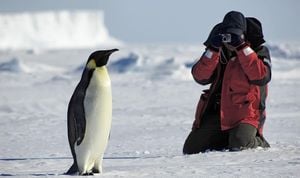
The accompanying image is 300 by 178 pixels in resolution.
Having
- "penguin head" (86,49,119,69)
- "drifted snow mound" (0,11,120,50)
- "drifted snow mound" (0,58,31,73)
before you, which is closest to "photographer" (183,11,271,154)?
"penguin head" (86,49,119,69)

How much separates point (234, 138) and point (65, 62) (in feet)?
117

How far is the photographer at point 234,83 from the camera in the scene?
5.38 m

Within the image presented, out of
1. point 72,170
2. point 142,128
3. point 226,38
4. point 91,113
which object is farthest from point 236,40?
point 142,128

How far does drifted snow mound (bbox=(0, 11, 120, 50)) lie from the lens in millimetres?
67562

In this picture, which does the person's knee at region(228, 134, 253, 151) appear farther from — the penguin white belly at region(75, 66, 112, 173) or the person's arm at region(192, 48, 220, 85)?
the penguin white belly at region(75, 66, 112, 173)

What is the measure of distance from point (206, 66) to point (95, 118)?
1169 millimetres

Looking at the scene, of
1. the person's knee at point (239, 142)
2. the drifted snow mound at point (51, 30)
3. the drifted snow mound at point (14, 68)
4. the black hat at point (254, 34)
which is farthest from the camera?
the drifted snow mound at point (51, 30)

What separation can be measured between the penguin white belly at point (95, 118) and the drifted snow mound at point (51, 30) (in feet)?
202

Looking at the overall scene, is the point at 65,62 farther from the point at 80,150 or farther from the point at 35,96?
the point at 80,150

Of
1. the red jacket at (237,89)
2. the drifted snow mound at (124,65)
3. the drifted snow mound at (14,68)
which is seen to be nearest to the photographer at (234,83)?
the red jacket at (237,89)

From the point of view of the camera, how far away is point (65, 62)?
40844mm

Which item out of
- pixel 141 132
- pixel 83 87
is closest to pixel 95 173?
pixel 83 87

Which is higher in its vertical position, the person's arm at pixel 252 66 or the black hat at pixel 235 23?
the black hat at pixel 235 23

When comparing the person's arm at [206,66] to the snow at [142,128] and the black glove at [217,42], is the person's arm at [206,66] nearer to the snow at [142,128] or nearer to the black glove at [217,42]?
the black glove at [217,42]
